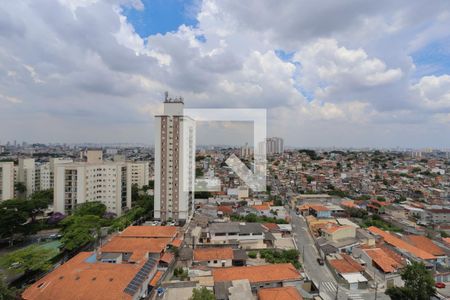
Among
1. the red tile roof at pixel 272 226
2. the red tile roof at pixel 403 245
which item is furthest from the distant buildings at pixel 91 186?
the red tile roof at pixel 403 245

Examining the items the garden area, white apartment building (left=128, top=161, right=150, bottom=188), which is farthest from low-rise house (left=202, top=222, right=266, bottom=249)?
white apartment building (left=128, top=161, right=150, bottom=188)

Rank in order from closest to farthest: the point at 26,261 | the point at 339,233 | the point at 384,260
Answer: the point at 26,261, the point at 384,260, the point at 339,233

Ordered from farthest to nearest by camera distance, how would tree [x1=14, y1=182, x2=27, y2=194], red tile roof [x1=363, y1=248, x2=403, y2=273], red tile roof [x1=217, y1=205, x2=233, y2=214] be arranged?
tree [x1=14, y1=182, x2=27, y2=194], red tile roof [x1=217, y1=205, x2=233, y2=214], red tile roof [x1=363, y1=248, x2=403, y2=273]

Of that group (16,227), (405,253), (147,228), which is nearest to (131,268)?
(147,228)

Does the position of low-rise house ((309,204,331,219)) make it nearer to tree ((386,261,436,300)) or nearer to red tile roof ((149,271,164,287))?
tree ((386,261,436,300))

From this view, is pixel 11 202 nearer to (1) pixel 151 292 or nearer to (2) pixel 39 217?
(2) pixel 39 217

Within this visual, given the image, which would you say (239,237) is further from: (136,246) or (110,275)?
(110,275)

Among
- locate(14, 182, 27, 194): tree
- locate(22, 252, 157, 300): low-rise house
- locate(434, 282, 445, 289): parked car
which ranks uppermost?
locate(14, 182, 27, 194): tree

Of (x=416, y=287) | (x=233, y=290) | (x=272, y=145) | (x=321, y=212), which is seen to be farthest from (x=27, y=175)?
(x=272, y=145)
